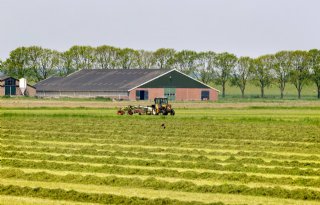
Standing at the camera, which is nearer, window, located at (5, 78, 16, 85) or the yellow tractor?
the yellow tractor

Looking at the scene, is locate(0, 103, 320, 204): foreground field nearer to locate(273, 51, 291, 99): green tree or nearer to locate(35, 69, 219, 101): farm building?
locate(35, 69, 219, 101): farm building

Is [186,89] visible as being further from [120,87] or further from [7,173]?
[7,173]

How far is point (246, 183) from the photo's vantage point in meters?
20.8

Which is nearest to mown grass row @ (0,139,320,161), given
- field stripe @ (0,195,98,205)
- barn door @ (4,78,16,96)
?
Result: field stripe @ (0,195,98,205)

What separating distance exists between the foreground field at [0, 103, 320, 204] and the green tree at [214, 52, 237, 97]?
106143 mm

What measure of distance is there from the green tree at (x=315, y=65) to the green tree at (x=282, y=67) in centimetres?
460

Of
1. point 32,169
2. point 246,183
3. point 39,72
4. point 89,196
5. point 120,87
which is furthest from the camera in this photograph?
point 39,72

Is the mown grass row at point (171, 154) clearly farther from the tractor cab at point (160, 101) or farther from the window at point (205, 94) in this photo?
the window at point (205, 94)

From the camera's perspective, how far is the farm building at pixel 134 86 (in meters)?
116

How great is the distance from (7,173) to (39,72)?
12901 cm

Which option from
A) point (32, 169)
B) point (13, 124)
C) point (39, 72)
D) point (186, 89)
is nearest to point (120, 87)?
point (186, 89)

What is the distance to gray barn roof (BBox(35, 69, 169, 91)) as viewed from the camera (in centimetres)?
11937

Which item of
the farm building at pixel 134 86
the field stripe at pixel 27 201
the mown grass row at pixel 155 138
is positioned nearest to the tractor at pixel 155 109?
the mown grass row at pixel 155 138

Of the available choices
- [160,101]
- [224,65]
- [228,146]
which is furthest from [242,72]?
[228,146]
